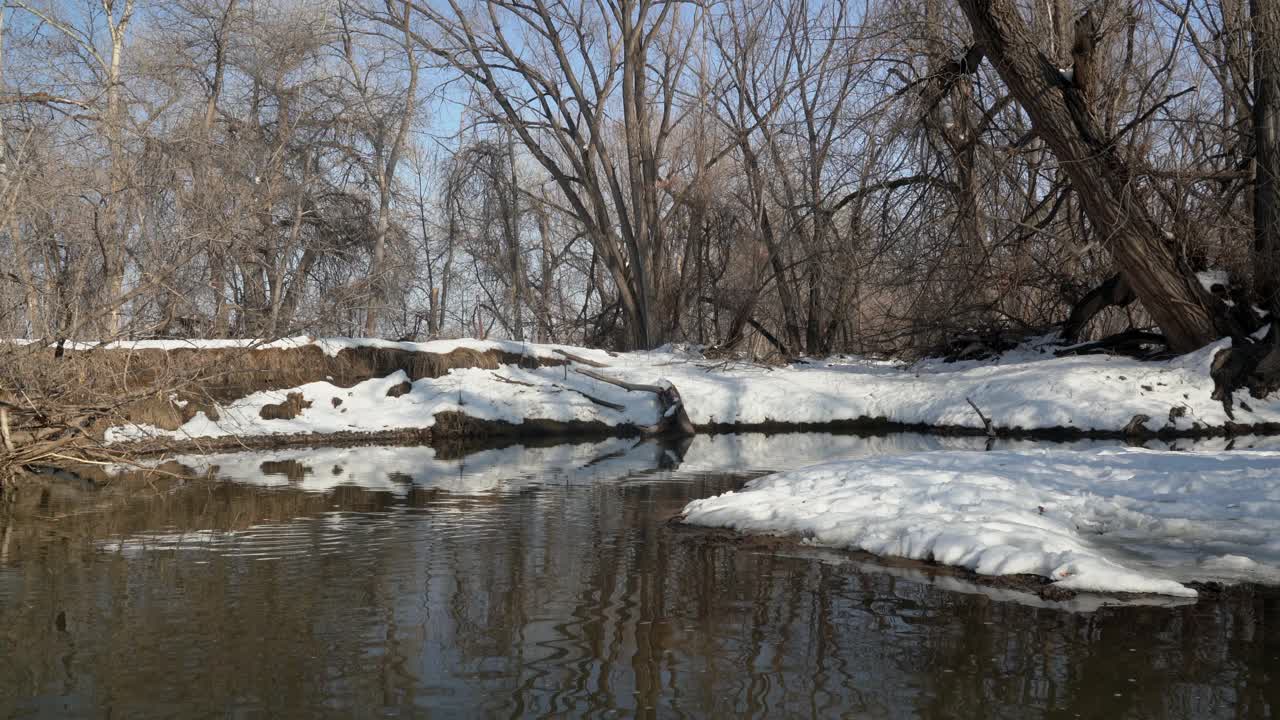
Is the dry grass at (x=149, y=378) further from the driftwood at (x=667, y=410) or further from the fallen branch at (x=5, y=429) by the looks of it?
the driftwood at (x=667, y=410)

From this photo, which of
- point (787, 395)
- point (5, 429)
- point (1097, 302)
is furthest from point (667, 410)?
point (5, 429)

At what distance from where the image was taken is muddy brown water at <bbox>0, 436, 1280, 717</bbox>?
448 cm

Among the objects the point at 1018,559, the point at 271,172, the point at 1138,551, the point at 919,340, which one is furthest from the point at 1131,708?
the point at 271,172

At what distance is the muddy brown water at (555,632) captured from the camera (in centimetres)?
448

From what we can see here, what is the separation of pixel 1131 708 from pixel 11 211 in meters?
11.9

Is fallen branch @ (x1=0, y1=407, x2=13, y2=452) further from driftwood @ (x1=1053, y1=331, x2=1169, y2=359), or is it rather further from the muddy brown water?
driftwood @ (x1=1053, y1=331, x2=1169, y2=359)

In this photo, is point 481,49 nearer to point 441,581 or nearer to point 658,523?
point 658,523

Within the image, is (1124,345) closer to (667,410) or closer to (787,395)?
(787,395)

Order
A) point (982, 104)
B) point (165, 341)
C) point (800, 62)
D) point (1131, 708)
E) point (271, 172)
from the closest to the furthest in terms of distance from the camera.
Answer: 1. point (1131, 708)
2. point (982, 104)
3. point (165, 341)
4. point (271, 172)
5. point (800, 62)

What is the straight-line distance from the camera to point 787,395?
2350 centimetres

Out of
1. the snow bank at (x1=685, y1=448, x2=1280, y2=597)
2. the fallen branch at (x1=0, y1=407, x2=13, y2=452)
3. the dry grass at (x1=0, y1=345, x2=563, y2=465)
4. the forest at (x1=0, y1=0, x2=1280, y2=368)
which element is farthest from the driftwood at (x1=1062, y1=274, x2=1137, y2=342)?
the fallen branch at (x1=0, y1=407, x2=13, y2=452)

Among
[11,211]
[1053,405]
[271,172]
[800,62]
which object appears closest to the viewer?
[11,211]

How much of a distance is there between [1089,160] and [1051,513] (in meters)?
8.89

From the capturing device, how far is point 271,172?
25.3 metres
